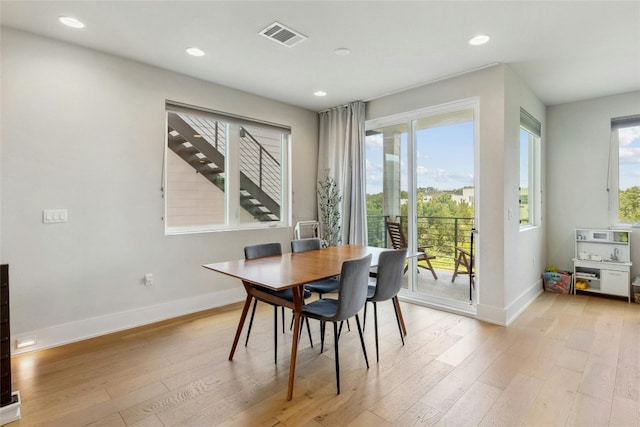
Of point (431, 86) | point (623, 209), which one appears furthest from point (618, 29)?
point (623, 209)

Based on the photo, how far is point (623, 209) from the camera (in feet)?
14.3

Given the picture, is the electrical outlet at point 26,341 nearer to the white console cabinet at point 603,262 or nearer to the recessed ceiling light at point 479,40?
the recessed ceiling light at point 479,40

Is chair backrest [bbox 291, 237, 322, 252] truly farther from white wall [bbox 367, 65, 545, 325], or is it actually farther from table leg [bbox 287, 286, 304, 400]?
white wall [bbox 367, 65, 545, 325]

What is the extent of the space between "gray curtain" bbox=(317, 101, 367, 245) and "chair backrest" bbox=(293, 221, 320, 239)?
496mm

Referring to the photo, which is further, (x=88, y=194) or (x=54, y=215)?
(x=88, y=194)

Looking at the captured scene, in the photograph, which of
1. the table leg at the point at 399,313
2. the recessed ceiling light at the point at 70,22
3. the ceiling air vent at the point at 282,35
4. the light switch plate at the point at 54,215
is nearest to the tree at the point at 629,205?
the table leg at the point at 399,313

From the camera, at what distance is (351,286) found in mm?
2197

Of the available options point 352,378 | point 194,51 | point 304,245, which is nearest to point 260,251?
point 304,245

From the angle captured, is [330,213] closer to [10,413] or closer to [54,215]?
[54,215]

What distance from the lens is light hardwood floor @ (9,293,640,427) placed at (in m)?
1.93

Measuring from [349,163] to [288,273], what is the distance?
9.00ft

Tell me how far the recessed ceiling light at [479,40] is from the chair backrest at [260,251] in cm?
255

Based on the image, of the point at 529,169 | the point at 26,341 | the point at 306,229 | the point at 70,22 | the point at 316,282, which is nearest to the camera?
the point at 70,22

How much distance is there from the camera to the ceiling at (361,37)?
2381 millimetres
